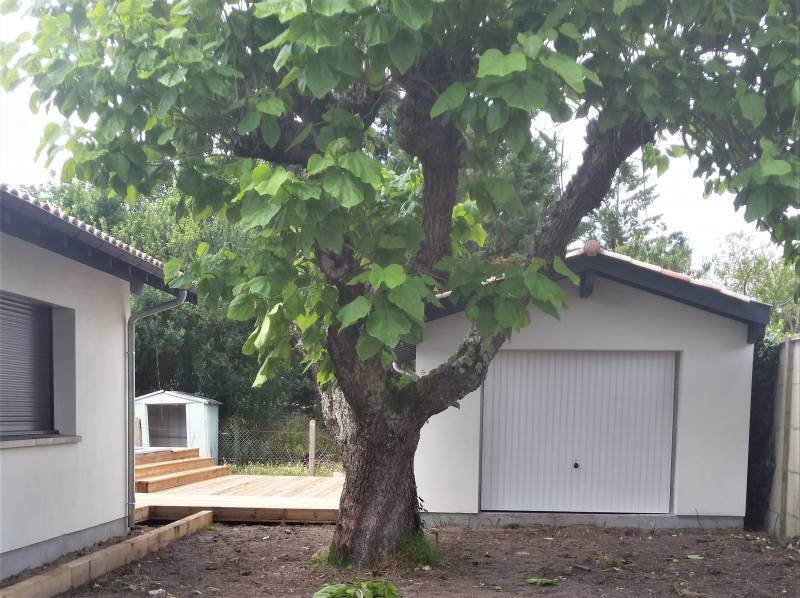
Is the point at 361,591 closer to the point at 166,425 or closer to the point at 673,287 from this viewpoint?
the point at 673,287

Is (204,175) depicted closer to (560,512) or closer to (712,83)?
(712,83)

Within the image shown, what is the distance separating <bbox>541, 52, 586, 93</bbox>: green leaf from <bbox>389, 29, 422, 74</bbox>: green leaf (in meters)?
0.78

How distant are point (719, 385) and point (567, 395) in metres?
1.77

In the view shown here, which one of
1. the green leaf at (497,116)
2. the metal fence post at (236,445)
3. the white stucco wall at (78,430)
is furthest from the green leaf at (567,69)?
the metal fence post at (236,445)

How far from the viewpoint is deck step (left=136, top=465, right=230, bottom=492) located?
10375mm

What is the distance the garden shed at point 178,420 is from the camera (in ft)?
55.0

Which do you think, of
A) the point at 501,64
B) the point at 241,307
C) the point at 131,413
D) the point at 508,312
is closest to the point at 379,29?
the point at 501,64

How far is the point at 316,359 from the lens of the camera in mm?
6781

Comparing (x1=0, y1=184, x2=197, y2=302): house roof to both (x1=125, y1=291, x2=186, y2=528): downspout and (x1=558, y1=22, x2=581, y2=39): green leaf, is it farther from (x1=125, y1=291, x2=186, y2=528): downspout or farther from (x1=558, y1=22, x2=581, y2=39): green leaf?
(x1=558, y1=22, x2=581, y2=39): green leaf

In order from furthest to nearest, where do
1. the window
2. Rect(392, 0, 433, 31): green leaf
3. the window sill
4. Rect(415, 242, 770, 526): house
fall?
Rect(415, 242, 770, 526): house < the window < the window sill < Rect(392, 0, 433, 31): green leaf

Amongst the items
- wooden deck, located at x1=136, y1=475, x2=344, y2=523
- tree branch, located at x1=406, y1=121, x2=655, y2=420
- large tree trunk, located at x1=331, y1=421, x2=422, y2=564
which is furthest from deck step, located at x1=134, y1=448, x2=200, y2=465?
tree branch, located at x1=406, y1=121, x2=655, y2=420

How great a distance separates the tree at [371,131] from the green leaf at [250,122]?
0.02m

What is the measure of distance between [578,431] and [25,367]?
6.12m

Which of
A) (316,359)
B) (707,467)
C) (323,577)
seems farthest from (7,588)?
(707,467)
